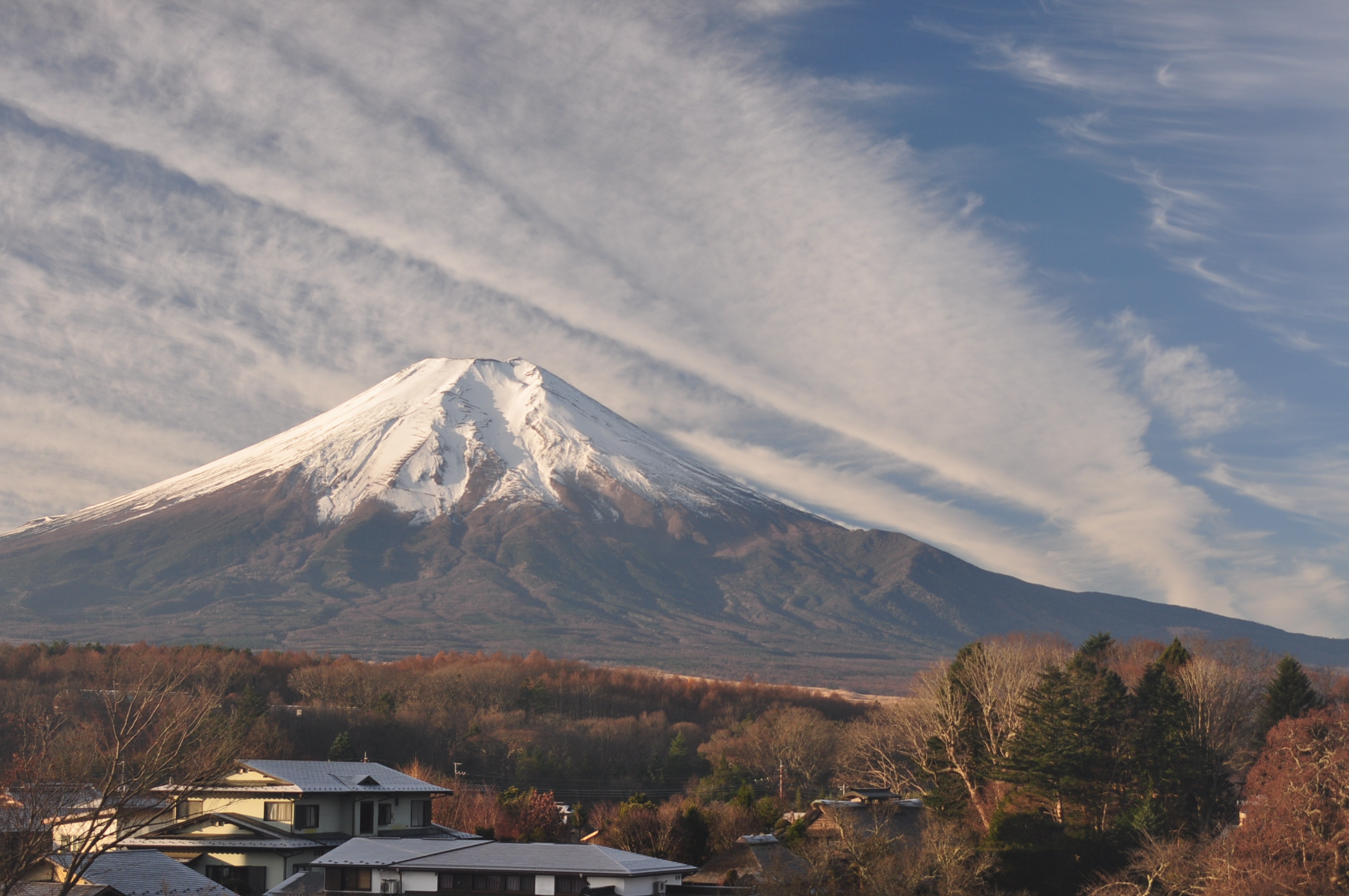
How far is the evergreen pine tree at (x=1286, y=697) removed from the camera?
173ft

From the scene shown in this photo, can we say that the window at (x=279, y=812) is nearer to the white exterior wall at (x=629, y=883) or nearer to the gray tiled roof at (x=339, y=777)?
the gray tiled roof at (x=339, y=777)

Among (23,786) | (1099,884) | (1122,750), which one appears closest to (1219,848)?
(1099,884)

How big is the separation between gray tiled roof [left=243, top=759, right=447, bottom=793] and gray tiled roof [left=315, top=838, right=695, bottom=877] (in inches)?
145

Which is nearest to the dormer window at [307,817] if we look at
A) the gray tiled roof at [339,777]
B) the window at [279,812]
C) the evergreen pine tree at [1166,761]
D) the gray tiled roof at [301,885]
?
the window at [279,812]

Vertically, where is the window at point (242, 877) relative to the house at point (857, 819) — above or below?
below

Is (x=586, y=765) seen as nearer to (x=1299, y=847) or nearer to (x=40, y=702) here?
(x=40, y=702)

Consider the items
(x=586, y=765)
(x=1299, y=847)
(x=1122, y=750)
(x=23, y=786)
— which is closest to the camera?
(x=23, y=786)

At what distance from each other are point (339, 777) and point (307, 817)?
246 cm

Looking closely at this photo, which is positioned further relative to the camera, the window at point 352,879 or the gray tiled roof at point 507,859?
the window at point 352,879

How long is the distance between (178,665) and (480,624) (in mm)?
104827

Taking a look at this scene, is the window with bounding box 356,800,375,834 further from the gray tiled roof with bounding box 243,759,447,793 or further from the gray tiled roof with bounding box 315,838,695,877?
the gray tiled roof with bounding box 315,838,695,877

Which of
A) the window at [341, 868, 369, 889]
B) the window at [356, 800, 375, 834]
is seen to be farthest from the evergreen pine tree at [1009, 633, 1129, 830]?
the window at [341, 868, 369, 889]

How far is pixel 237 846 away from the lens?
36875mm

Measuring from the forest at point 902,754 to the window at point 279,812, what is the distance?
77.8 inches
